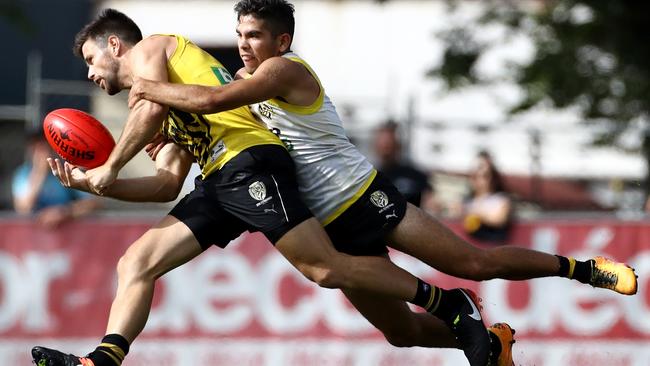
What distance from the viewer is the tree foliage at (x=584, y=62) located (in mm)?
13234

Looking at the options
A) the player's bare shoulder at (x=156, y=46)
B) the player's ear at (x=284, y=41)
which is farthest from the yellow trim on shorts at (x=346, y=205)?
the player's bare shoulder at (x=156, y=46)

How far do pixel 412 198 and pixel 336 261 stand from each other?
2.45 ft

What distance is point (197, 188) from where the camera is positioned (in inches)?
274

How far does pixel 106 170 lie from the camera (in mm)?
6605

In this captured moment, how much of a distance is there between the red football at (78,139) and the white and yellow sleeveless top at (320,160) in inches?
32.4

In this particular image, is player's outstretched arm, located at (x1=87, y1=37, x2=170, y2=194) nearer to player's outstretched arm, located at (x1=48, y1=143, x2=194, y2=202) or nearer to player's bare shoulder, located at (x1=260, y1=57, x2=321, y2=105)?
player's outstretched arm, located at (x1=48, y1=143, x2=194, y2=202)

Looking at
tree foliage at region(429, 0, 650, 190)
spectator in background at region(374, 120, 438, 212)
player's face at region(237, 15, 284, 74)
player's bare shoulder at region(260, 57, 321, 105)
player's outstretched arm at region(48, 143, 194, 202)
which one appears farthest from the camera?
tree foliage at region(429, 0, 650, 190)

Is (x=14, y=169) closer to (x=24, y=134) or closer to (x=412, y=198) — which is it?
(x=24, y=134)

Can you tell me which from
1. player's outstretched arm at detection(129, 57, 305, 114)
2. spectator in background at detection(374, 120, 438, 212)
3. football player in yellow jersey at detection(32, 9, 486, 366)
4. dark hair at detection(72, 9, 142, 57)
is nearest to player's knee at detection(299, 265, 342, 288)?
football player in yellow jersey at detection(32, 9, 486, 366)

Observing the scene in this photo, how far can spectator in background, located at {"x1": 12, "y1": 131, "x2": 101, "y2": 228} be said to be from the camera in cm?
1003

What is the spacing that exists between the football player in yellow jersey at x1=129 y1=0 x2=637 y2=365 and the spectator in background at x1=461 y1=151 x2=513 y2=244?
2851 millimetres

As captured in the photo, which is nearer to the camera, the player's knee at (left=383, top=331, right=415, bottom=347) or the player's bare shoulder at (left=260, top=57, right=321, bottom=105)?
the player's bare shoulder at (left=260, top=57, right=321, bottom=105)

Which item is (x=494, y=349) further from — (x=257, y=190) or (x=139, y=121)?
(x=139, y=121)

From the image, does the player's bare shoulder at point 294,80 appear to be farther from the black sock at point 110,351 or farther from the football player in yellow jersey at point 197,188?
the black sock at point 110,351
